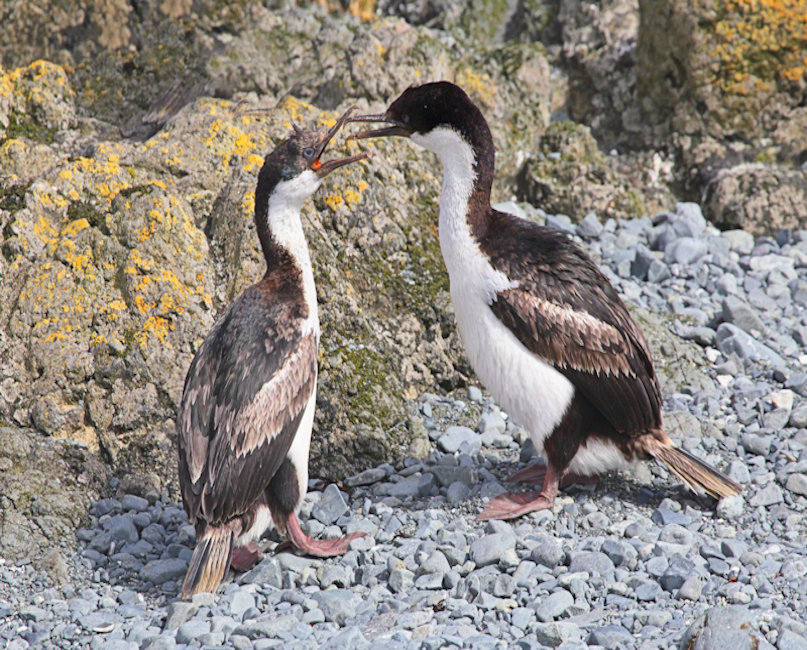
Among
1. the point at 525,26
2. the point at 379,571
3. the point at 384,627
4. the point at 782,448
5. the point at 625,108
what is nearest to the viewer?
the point at 384,627

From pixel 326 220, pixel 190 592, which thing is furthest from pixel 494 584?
pixel 326 220

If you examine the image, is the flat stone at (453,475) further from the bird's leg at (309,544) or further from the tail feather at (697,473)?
the tail feather at (697,473)

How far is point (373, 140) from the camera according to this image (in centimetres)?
691

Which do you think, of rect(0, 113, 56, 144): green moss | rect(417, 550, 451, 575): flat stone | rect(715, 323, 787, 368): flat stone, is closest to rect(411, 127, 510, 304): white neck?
rect(417, 550, 451, 575): flat stone

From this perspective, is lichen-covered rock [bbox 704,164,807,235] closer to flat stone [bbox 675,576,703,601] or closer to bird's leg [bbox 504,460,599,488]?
bird's leg [bbox 504,460,599,488]

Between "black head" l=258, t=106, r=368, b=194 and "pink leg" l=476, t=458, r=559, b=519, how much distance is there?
2.13 m

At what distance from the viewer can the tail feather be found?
5.29 meters

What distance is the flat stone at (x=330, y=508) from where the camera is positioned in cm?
548

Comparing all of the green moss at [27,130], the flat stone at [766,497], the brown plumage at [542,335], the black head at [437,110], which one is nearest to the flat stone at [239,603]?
the brown plumage at [542,335]

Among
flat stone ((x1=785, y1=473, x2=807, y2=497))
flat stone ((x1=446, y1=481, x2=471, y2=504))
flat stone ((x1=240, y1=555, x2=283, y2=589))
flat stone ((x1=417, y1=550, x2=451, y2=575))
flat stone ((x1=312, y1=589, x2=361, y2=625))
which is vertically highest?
flat stone ((x1=785, y1=473, x2=807, y2=497))

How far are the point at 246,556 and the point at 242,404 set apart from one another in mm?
872

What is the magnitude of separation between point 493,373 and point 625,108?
17.3 feet

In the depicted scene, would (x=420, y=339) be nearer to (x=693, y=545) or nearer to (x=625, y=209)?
(x=693, y=545)

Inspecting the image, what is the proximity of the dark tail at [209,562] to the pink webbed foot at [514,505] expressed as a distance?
1.41m
